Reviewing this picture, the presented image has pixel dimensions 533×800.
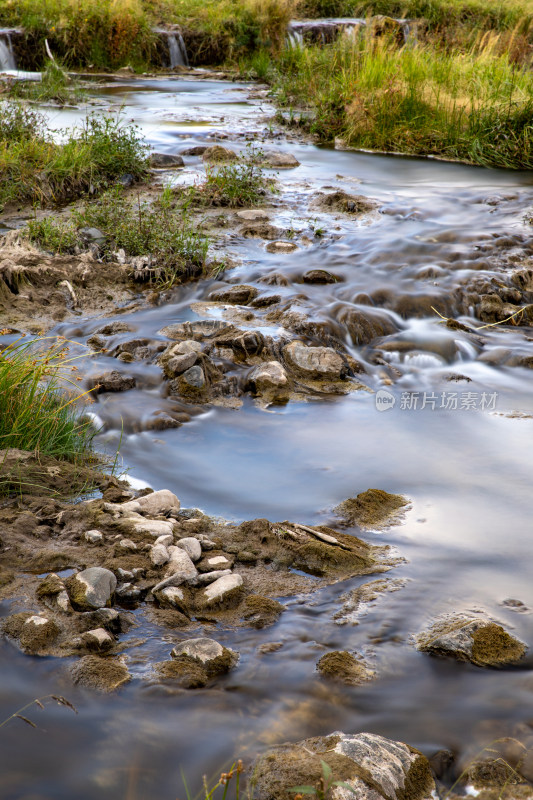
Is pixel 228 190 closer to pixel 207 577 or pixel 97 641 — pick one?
pixel 207 577

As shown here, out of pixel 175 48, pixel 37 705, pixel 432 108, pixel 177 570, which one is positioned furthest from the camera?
pixel 175 48

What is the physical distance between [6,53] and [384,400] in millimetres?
15639

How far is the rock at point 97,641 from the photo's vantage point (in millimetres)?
2588

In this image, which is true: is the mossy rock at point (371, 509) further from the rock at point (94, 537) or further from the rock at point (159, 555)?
the rock at point (94, 537)

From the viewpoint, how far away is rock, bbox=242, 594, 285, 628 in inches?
112

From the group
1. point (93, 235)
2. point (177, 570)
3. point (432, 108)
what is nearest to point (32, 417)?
point (177, 570)

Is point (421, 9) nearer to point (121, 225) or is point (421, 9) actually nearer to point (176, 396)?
point (121, 225)

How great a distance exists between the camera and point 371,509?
3.81m

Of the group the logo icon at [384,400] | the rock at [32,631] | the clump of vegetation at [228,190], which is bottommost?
the logo icon at [384,400]

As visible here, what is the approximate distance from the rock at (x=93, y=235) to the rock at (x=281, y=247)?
1.72m

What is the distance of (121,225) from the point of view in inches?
282

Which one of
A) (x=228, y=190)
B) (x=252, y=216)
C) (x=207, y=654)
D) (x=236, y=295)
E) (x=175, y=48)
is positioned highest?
(x=175, y=48)

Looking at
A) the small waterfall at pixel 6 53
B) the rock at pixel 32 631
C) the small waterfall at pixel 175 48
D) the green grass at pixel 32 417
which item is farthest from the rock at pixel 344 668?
the small waterfall at pixel 175 48

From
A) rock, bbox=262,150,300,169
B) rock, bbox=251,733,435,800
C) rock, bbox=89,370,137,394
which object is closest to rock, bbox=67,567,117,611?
rock, bbox=251,733,435,800
